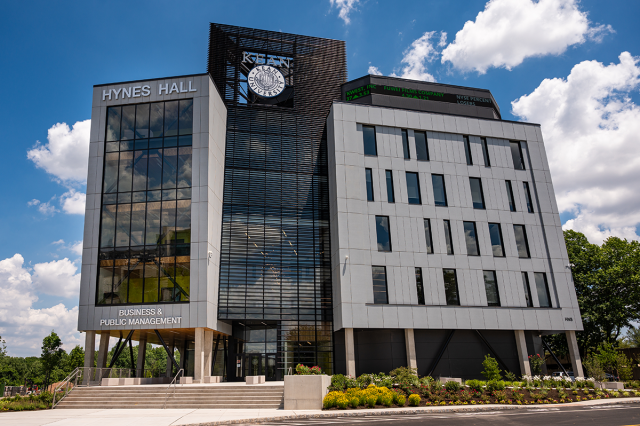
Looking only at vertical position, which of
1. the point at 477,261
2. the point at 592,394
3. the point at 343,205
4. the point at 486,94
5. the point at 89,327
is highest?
the point at 486,94

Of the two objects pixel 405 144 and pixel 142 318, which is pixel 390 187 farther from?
pixel 142 318

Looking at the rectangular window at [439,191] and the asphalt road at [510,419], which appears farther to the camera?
the rectangular window at [439,191]

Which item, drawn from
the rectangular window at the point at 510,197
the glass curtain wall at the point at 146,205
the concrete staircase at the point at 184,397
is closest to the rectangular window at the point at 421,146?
the rectangular window at the point at 510,197

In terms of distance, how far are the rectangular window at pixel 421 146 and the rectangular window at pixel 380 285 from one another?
9.38 meters

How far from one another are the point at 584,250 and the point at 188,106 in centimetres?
3976

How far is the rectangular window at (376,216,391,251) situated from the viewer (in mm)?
29875

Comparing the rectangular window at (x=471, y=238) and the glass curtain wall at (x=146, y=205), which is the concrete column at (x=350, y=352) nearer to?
the rectangular window at (x=471, y=238)

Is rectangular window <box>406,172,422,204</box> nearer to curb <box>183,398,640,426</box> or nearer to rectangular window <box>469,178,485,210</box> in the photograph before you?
rectangular window <box>469,178,485,210</box>

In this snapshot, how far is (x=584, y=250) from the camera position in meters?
43.2

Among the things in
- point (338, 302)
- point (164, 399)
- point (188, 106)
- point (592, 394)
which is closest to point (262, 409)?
point (164, 399)

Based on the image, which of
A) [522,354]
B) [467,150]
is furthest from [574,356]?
[467,150]

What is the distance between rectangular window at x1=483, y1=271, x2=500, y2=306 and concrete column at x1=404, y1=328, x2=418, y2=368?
6.36 meters

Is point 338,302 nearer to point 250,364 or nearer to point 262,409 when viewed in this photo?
point 250,364

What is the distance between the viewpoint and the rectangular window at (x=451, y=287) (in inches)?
1165
